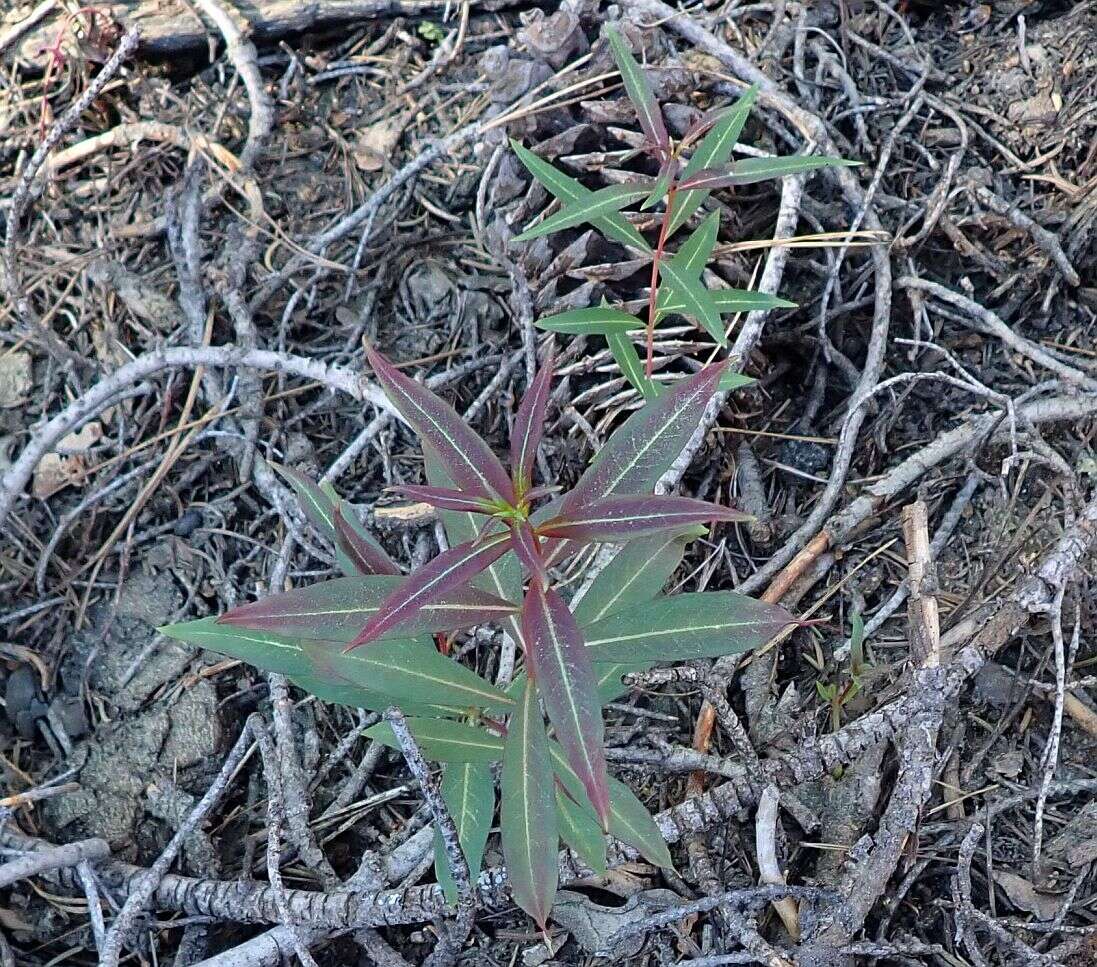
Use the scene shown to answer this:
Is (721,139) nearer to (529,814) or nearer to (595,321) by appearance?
(595,321)

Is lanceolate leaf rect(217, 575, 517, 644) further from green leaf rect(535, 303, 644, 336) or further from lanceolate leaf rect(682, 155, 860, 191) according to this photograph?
lanceolate leaf rect(682, 155, 860, 191)

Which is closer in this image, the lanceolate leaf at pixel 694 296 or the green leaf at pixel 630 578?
the green leaf at pixel 630 578

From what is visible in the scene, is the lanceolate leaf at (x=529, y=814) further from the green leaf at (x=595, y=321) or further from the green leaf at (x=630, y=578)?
the green leaf at (x=595, y=321)

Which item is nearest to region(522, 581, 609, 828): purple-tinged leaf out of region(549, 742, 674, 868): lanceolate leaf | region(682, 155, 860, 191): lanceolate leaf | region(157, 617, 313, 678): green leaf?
region(549, 742, 674, 868): lanceolate leaf

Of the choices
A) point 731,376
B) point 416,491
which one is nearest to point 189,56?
point 731,376

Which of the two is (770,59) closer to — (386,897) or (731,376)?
(731,376)

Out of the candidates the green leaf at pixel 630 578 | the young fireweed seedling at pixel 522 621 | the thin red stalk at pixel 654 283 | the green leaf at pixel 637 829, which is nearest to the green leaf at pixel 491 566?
the young fireweed seedling at pixel 522 621
